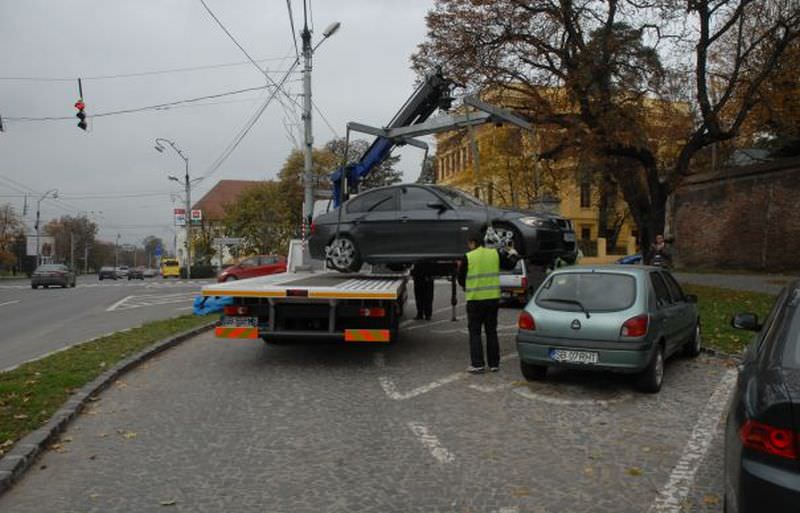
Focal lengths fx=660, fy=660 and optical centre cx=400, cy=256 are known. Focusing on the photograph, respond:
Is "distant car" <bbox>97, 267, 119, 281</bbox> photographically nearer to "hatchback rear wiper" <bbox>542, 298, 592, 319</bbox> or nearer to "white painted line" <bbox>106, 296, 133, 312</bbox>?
"white painted line" <bbox>106, 296, 133, 312</bbox>

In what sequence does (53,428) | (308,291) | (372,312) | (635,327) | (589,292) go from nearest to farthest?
(53,428) → (635,327) → (589,292) → (308,291) → (372,312)

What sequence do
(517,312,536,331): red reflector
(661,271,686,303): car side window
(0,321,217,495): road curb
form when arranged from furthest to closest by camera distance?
(661,271,686,303): car side window → (517,312,536,331): red reflector → (0,321,217,495): road curb

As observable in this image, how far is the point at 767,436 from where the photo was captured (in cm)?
286

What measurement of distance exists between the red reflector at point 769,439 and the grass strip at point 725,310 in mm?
6945

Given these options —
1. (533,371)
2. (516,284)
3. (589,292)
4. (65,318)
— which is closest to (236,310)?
(533,371)

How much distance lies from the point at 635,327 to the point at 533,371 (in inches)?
53.4

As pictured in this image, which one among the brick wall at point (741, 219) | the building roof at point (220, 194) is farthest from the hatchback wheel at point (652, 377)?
the building roof at point (220, 194)

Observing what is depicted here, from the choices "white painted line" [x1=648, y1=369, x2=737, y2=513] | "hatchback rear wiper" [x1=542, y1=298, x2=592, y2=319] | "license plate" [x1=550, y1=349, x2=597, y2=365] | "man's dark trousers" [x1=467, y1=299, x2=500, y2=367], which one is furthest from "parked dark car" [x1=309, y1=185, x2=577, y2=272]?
"white painted line" [x1=648, y1=369, x2=737, y2=513]

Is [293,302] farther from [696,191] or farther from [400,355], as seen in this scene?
[696,191]

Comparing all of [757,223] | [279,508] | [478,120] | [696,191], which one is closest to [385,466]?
[279,508]

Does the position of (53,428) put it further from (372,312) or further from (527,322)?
(527,322)

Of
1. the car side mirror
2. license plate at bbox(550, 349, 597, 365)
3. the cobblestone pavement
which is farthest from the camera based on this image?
license plate at bbox(550, 349, 597, 365)

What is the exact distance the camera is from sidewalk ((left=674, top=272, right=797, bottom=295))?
18.1 metres

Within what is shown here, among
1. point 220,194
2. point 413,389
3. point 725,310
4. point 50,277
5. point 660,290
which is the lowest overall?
point 413,389
